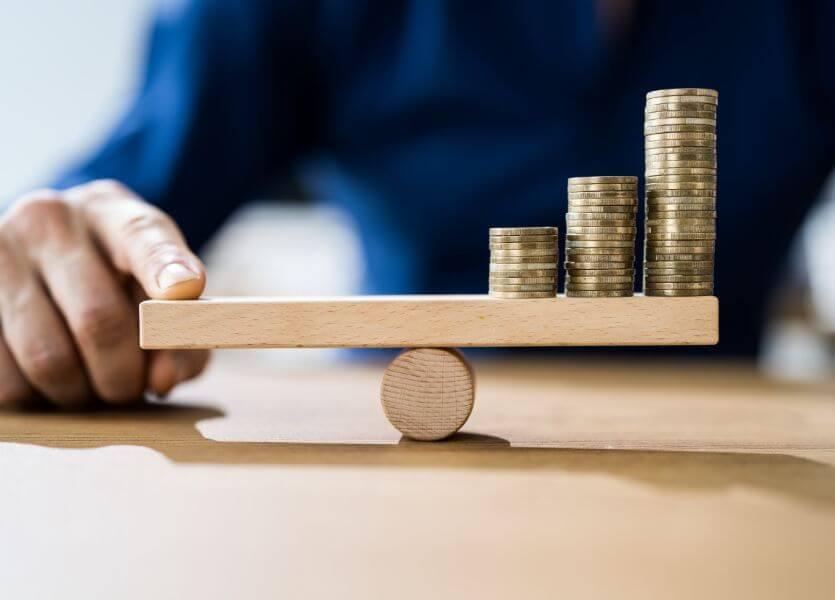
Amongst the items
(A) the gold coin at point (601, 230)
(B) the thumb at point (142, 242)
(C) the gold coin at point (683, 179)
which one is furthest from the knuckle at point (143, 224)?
(C) the gold coin at point (683, 179)

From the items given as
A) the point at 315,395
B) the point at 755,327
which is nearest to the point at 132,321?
the point at 315,395

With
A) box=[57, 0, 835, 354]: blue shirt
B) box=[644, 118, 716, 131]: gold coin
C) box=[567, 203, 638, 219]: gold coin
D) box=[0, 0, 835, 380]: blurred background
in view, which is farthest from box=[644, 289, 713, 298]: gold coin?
box=[0, 0, 835, 380]: blurred background

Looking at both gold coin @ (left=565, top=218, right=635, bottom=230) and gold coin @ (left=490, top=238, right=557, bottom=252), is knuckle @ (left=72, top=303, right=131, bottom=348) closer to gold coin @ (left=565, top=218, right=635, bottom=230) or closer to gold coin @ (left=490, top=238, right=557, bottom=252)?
gold coin @ (left=490, top=238, right=557, bottom=252)

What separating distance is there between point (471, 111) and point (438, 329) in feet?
4.78

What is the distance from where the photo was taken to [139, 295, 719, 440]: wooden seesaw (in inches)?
42.3

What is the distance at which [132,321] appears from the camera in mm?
1380

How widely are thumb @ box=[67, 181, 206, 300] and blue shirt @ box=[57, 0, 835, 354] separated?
800 millimetres

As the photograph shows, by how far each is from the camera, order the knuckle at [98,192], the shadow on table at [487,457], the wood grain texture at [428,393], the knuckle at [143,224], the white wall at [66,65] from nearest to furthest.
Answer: the shadow on table at [487,457] → the wood grain texture at [428,393] → the knuckle at [143,224] → the knuckle at [98,192] → the white wall at [66,65]

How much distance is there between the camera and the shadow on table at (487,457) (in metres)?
0.87

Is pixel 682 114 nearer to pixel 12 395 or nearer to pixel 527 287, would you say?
pixel 527 287

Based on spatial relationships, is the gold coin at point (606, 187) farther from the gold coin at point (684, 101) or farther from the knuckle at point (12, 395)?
the knuckle at point (12, 395)

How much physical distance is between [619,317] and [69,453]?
68 cm

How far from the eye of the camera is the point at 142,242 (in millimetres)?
1284

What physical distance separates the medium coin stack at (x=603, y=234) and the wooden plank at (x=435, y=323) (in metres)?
0.03
